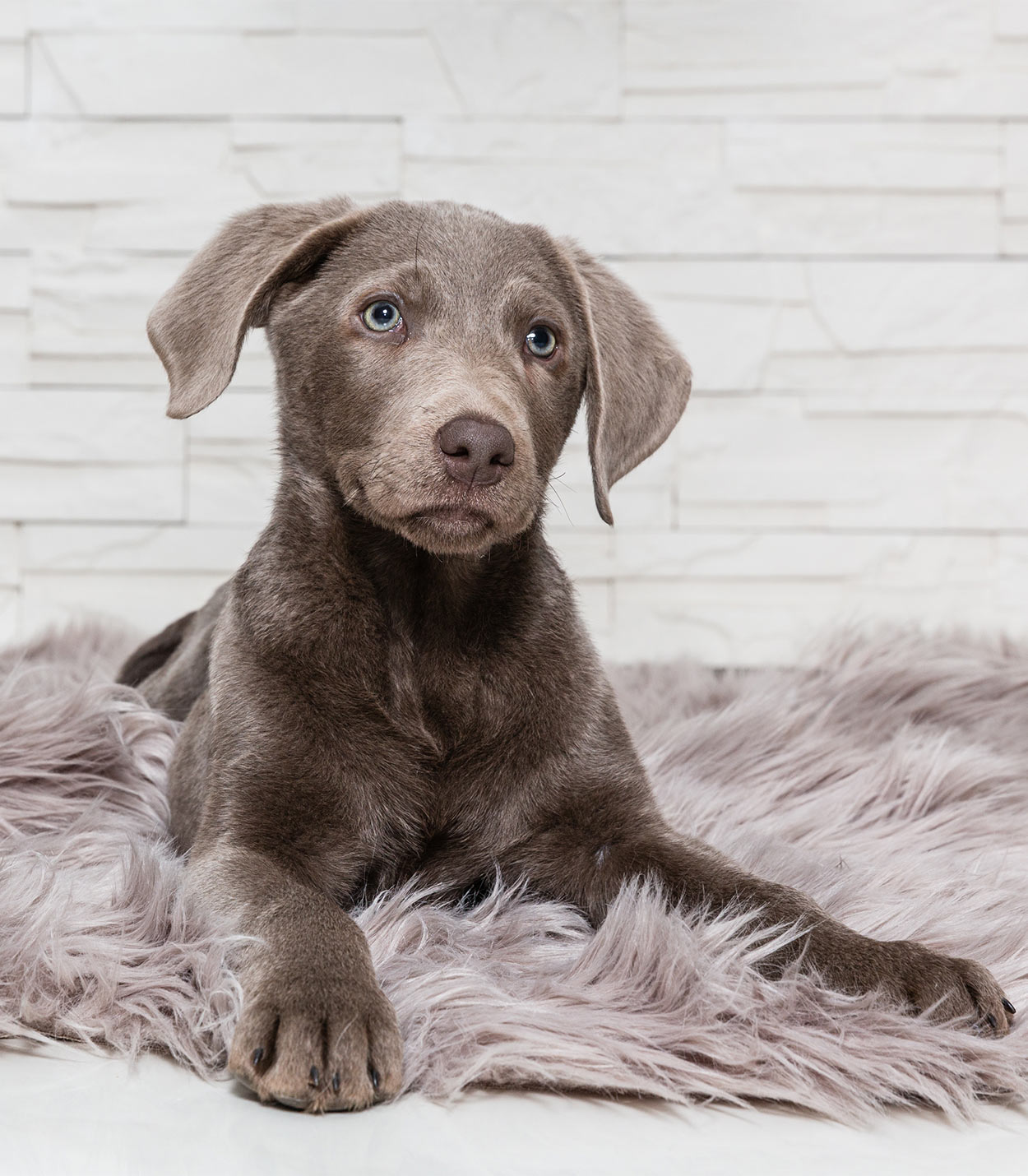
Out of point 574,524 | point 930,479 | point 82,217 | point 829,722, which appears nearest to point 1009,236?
point 930,479

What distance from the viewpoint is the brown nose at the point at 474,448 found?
1.69 metres

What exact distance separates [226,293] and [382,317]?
0.23 metres

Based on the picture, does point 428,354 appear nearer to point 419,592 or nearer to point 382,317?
point 382,317

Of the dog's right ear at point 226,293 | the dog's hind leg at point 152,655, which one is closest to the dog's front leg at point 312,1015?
the dog's right ear at point 226,293

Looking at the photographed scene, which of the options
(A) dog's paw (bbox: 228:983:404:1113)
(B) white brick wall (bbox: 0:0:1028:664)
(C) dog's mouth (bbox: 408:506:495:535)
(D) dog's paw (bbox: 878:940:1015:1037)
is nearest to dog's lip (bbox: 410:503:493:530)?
(C) dog's mouth (bbox: 408:506:495:535)

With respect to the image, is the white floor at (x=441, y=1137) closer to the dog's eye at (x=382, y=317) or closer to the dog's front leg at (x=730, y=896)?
the dog's front leg at (x=730, y=896)

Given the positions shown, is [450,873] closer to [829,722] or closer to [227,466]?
[829,722]

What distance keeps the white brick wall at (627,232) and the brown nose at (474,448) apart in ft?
6.72

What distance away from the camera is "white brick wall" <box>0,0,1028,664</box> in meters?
3.80

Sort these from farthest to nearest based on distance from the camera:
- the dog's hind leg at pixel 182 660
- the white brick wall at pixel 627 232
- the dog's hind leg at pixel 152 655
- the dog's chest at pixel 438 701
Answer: the white brick wall at pixel 627 232
the dog's hind leg at pixel 152 655
the dog's hind leg at pixel 182 660
the dog's chest at pixel 438 701

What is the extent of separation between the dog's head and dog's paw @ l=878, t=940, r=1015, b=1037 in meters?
0.76

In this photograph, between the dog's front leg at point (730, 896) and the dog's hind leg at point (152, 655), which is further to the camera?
the dog's hind leg at point (152, 655)

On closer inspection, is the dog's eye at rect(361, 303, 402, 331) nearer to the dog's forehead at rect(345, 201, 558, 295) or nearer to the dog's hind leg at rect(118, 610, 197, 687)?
the dog's forehead at rect(345, 201, 558, 295)

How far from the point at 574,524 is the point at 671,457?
1.19ft
